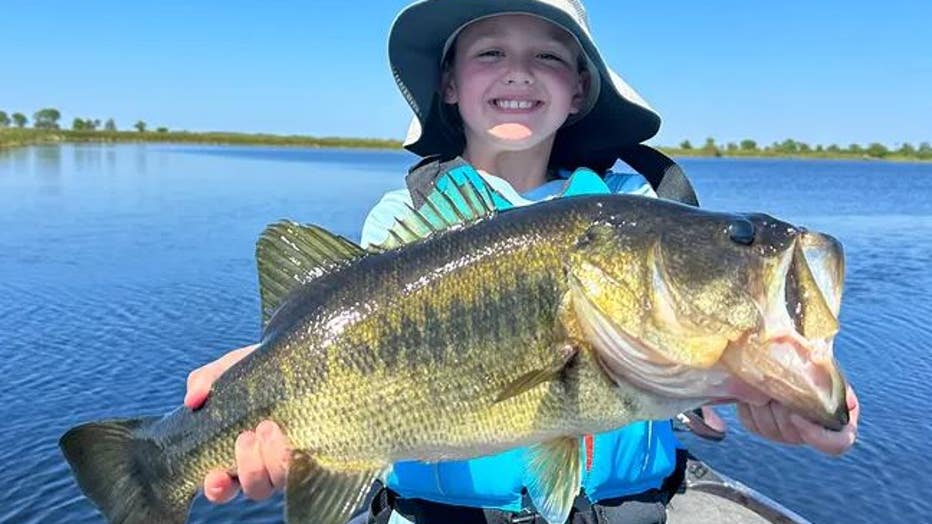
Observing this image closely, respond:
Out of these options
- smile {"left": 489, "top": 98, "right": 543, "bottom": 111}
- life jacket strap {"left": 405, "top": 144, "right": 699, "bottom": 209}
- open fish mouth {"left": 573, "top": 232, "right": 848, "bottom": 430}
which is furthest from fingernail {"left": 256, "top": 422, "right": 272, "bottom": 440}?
smile {"left": 489, "top": 98, "right": 543, "bottom": 111}

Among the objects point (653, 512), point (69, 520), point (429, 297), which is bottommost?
point (69, 520)

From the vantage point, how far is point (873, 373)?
44.3ft

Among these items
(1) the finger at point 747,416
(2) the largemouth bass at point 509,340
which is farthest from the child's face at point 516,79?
(1) the finger at point 747,416

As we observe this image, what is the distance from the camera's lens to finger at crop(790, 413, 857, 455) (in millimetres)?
2535

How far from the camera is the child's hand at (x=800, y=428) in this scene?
8.34 feet

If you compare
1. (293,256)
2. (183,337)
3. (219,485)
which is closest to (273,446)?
(219,485)

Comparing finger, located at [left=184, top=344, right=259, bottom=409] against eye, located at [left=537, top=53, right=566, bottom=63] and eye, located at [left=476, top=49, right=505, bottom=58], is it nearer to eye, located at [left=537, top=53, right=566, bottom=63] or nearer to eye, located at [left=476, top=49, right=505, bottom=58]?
eye, located at [left=476, top=49, right=505, bottom=58]

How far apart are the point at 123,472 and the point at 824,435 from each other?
2600 mm

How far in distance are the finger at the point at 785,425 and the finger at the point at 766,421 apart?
13mm

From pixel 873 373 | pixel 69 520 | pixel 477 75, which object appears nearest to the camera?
pixel 477 75

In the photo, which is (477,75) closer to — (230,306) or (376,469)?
(376,469)

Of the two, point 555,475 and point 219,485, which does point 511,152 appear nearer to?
point 555,475

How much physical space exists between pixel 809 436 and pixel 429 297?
130 centimetres

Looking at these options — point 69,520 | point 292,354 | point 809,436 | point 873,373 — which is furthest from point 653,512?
point 873,373
